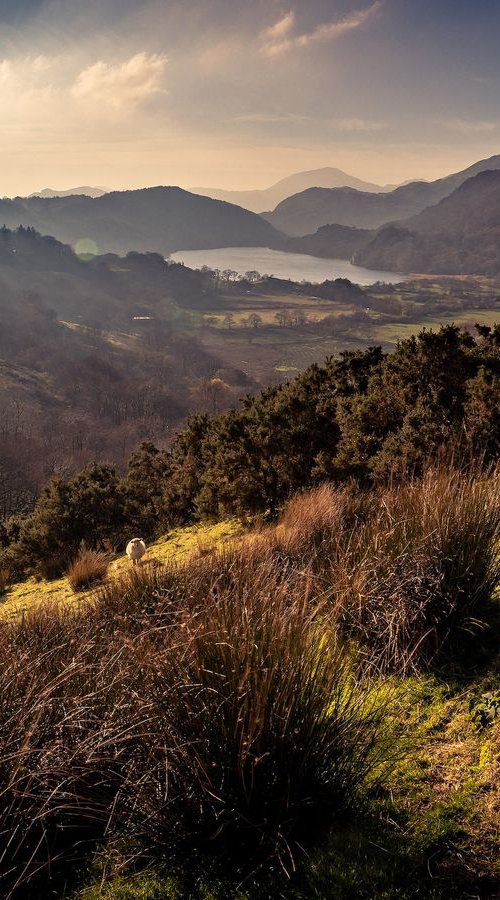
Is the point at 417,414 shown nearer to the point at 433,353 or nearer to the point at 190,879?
the point at 433,353

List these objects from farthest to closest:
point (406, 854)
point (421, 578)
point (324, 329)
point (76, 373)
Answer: point (324, 329)
point (76, 373)
point (421, 578)
point (406, 854)

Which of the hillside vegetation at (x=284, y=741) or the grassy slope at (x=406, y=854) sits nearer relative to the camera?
the grassy slope at (x=406, y=854)

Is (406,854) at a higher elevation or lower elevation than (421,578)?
lower

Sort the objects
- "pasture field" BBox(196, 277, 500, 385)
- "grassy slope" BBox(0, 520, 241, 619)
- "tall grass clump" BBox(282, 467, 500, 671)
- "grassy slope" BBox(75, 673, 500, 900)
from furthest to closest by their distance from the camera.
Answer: "pasture field" BBox(196, 277, 500, 385), "grassy slope" BBox(0, 520, 241, 619), "tall grass clump" BBox(282, 467, 500, 671), "grassy slope" BBox(75, 673, 500, 900)

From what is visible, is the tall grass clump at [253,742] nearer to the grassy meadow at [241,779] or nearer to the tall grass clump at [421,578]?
the grassy meadow at [241,779]

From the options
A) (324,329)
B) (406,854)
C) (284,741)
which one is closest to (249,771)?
(284,741)

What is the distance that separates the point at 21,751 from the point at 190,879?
77cm

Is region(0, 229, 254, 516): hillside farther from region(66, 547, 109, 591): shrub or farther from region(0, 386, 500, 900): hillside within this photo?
region(0, 386, 500, 900): hillside

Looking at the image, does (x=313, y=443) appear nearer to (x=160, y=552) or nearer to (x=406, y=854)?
(x=160, y=552)

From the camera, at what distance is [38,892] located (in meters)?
2.21

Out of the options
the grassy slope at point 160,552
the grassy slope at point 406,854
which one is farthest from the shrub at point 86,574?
the grassy slope at point 406,854

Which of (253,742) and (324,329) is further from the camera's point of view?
(324,329)

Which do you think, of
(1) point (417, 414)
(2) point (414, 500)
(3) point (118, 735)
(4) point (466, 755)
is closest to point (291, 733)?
(3) point (118, 735)

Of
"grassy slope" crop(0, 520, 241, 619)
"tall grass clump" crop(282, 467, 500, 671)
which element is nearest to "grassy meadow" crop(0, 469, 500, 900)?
"tall grass clump" crop(282, 467, 500, 671)
